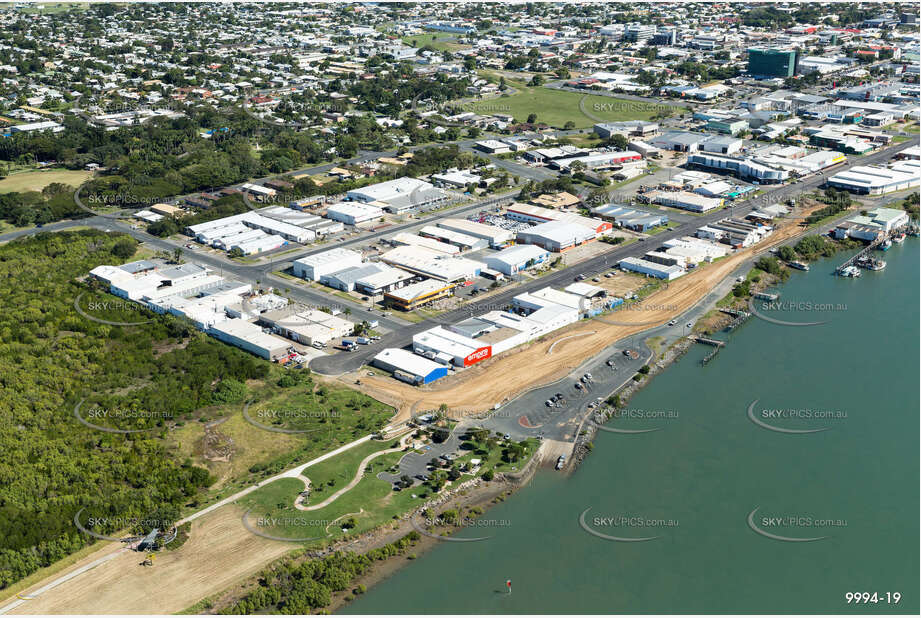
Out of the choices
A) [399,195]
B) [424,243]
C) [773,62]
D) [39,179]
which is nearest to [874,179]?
[399,195]

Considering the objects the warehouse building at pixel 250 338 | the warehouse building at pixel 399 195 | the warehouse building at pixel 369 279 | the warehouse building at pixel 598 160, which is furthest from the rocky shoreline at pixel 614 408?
the warehouse building at pixel 598 160

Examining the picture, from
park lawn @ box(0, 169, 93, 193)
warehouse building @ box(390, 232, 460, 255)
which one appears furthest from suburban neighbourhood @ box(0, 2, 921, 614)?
park lawn @ box(0, 169, 93, 193)

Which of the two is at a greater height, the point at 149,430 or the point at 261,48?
the point at 261,48

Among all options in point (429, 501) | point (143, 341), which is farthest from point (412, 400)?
point (143, 341)

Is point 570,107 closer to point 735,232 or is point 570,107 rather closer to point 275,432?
point 735,232

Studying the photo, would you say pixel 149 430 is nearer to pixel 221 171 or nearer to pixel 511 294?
pixel 511 294
